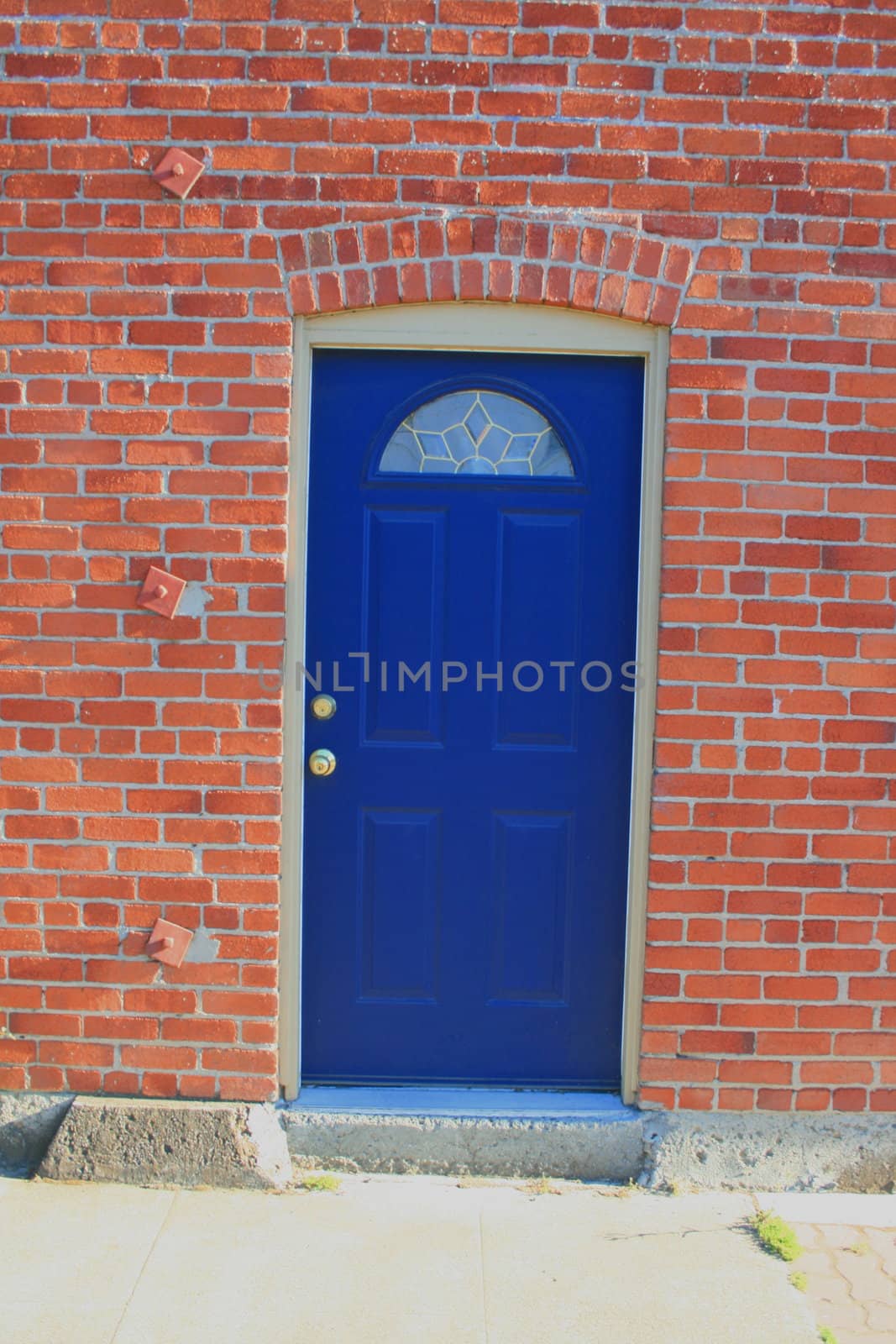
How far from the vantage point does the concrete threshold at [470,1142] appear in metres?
3.29

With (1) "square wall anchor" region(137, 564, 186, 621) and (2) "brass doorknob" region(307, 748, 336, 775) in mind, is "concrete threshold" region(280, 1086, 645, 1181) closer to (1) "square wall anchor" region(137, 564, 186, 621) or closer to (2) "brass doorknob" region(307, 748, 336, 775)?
(2) "brass doorknob" region(307, 748, 336, 775)

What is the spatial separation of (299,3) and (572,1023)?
124 inches

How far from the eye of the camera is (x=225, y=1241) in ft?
9.68

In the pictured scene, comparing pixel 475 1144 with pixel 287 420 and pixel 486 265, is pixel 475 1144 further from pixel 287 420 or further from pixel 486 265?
pixel 486 265

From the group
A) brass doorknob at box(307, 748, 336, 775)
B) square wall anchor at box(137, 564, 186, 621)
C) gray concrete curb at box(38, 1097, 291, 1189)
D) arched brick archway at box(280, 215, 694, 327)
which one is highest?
arched brick archway at box(280, 215, 694, 327)

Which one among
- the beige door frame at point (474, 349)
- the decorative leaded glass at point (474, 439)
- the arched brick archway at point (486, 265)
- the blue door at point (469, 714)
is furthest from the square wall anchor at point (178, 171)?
the decorative leaded glass at point (474, 439)

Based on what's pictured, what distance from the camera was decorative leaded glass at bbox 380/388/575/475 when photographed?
132 inches

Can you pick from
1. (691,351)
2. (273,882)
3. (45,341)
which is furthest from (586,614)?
(45,341)

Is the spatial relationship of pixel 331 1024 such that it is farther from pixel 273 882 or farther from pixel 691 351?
pixel 691 351

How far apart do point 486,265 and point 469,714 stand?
133 centimetres

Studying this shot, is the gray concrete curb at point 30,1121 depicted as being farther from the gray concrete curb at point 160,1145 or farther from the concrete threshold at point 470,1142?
the concrete threshold at point 470,1142

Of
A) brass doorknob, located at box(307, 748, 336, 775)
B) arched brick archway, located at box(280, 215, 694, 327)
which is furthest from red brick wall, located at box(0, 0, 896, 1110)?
brass doorknob, located at box(307, 748, 336, 775)

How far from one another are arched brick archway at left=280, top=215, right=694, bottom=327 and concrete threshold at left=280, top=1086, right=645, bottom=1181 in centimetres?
241

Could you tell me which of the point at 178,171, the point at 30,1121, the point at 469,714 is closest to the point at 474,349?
the point at 178,171
